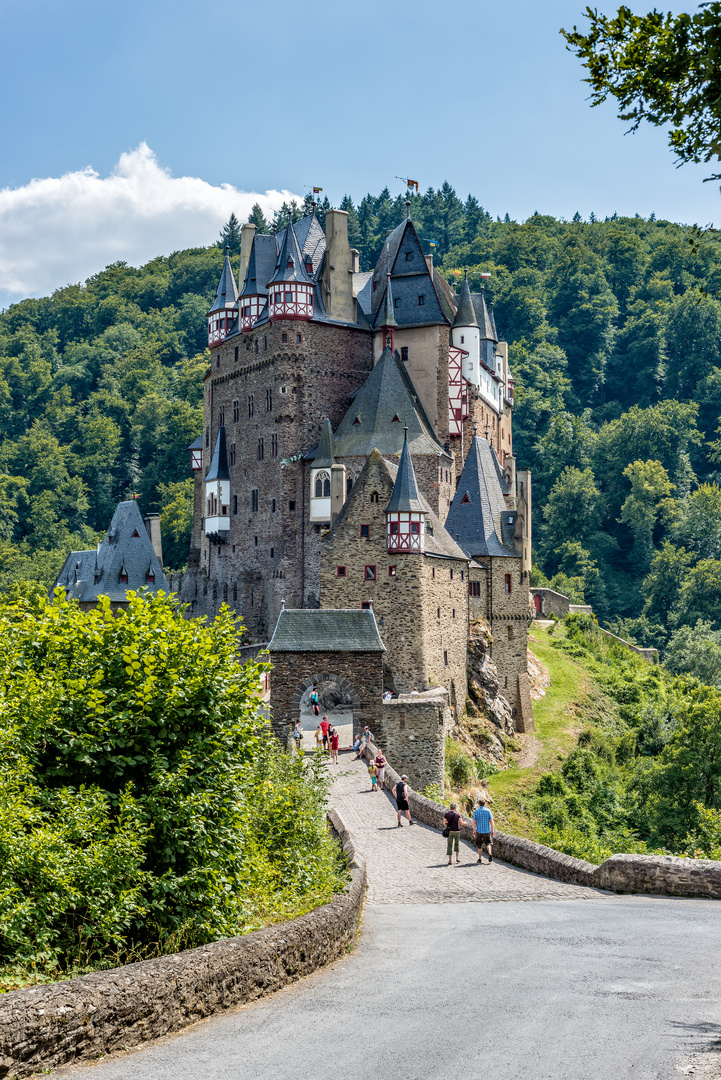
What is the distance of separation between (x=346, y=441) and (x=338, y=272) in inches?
386

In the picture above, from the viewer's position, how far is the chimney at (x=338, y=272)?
5997 centimetres

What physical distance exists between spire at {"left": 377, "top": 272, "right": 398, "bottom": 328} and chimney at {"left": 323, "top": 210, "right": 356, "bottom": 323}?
4.66ft

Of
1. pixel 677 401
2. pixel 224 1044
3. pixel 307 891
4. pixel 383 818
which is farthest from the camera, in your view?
pixel 677 401

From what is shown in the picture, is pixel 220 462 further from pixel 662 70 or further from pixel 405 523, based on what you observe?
pixel 662 70

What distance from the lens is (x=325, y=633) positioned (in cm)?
3781

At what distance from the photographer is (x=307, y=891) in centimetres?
1549

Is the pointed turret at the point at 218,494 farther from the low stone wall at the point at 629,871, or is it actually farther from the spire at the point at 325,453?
the low stone wall at the point at 629,871

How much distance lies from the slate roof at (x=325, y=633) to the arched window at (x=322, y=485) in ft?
55.8

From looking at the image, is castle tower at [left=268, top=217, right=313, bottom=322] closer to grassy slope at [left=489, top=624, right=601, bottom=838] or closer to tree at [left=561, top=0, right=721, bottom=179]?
grassy slope at [left=489, top=624, right=601, bottom=838]

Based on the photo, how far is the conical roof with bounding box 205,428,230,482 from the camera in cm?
6191

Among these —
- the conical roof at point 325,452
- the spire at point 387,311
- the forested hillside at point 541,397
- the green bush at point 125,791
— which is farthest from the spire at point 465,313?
the green bush at point 125,791

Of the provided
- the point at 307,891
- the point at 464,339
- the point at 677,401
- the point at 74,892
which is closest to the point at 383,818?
the point at 307,891

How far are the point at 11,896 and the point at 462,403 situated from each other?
157ft

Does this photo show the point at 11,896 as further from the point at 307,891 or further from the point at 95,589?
the point at 95,589
